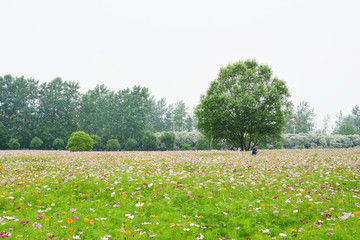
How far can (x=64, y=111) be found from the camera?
2554 inches

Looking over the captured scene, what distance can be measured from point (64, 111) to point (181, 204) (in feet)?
218

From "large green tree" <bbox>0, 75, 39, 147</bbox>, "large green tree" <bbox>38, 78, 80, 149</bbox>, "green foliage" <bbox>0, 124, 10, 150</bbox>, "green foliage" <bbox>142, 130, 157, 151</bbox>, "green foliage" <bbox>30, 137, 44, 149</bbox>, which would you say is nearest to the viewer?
"green foliage" <bbox>0, 124, 10, 150</bbox>

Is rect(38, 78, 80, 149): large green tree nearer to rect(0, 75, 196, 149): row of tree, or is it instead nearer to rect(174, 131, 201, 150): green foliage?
rect(0, 75, 196, 149): row of tree

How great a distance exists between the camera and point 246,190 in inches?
391

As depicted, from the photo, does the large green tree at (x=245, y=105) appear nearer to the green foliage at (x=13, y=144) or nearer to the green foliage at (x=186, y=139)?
the green foliage at (x=186, y=139)

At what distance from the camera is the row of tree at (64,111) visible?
197 ft

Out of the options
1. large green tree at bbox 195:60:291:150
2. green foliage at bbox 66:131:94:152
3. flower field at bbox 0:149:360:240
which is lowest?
flower field at bbox 0:149:360:240

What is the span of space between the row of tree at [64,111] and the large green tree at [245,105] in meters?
36.8

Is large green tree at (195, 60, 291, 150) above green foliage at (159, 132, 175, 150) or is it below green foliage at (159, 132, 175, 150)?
above

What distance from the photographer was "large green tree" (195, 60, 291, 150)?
32.1 m

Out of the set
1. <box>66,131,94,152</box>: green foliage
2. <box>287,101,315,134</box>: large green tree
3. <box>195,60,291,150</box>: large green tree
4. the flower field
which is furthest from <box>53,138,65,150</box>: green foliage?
<box>287,101,315,134</box>: large green tree

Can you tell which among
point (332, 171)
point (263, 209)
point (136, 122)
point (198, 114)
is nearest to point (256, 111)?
point (198, 114)

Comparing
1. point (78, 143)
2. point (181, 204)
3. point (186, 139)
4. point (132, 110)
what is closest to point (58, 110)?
point (132, 110)

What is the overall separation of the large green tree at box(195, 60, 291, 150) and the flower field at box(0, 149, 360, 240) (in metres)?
19.6
